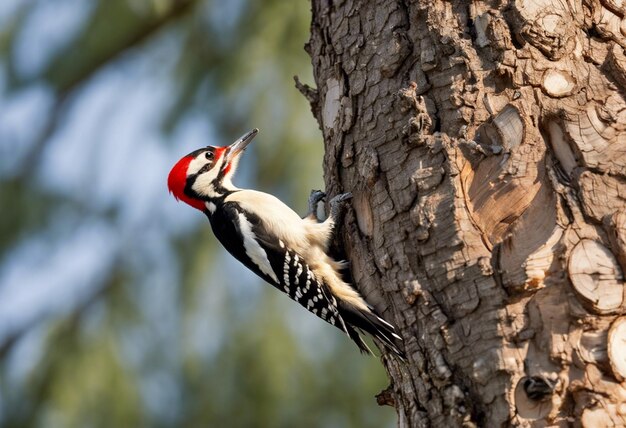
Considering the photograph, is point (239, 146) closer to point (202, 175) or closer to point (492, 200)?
point (202, 175)

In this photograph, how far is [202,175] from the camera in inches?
172

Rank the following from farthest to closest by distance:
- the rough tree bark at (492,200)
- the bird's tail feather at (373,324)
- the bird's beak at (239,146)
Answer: the bird's beak at (239,146) → the bird's tail feather at (373,324) → the rough tree bark at (492,200)

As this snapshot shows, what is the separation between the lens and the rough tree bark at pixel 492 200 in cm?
241

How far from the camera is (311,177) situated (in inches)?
197

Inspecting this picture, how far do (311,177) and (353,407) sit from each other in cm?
139

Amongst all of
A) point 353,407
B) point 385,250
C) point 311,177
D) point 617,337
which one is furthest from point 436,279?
point 353,407

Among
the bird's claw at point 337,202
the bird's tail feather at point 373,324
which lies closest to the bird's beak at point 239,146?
the bird's claw at point 337,202

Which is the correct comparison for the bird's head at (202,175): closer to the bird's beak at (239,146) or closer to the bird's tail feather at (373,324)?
the bird's beak at (239,146)

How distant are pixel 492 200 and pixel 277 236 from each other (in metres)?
1.48

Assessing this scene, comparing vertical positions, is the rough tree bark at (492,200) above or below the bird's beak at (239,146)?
below

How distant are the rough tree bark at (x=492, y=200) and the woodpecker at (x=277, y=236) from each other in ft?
0.62

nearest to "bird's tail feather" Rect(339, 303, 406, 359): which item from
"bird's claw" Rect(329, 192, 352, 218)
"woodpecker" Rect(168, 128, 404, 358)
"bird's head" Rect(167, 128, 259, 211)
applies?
"woodpecker" Rect(168, 128, 404, 358)

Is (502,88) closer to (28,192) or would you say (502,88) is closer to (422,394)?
(422,394)

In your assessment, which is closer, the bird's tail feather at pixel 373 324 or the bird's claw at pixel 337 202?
the bird's tail feather at pixel 373 324
